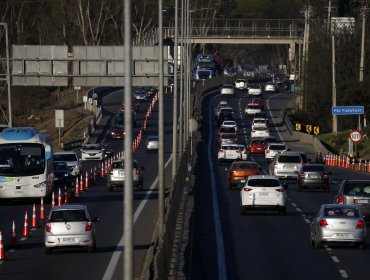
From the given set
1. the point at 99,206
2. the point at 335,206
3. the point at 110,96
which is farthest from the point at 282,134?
the point at 335,206

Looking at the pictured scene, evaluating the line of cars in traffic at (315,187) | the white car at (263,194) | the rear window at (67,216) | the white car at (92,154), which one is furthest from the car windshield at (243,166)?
the rear window at (67,216)

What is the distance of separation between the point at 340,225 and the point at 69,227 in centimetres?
692

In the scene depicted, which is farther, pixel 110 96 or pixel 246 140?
pixel 110 96

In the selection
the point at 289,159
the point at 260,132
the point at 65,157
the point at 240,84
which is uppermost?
the point at 289,159

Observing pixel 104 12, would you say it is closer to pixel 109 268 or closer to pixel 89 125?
pixel 89 125

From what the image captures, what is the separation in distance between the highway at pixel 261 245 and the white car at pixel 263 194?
0.43 m

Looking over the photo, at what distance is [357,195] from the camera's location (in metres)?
38.4

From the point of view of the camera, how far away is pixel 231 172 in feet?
183

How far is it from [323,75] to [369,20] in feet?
38.1

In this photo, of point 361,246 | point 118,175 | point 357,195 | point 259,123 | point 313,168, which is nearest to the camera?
point 361,246

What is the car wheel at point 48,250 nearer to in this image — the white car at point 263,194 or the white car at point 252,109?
the white car at point 263,194

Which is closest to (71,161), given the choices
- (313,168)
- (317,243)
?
(313,168)

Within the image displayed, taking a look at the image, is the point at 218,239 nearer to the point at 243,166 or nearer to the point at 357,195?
the point at 357,195

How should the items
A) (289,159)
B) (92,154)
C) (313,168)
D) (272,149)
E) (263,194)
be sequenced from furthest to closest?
(92,154)
(272,149)
(289,159)
(313,168)
(263,194)
